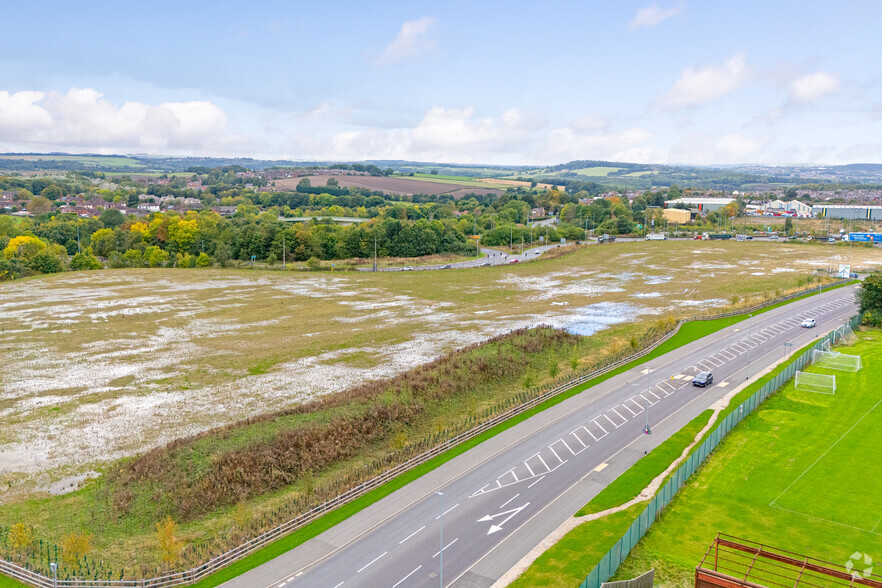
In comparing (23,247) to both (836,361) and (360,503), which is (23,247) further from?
(836,361)

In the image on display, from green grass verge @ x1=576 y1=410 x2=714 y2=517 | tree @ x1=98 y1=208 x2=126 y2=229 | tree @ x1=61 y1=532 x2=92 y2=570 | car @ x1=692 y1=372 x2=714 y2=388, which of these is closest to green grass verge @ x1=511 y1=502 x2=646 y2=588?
green grass verge @ x1=576 y1=410 x2=714 y2=517

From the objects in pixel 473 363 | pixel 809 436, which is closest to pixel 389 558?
pixel 473 363

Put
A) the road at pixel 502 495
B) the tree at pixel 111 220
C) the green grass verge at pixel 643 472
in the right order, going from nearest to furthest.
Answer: the road at pixel 502 495 → the green grass verge at pixel 643 472 → the tree at pixel 111 220

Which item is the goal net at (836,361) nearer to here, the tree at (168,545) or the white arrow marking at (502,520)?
the white arrow marking at (502,520)

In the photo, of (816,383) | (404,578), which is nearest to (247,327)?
(404,578)

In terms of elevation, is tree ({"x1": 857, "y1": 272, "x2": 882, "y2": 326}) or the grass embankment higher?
tree ({"x1": 857, "y1": 272, "x2": 882, "y2": 326})

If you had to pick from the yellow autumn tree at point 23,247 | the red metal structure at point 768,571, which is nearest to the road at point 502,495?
the red metal structure at point 768,571

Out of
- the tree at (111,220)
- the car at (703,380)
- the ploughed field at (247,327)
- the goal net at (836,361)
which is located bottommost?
the ploughed field at (247,327)

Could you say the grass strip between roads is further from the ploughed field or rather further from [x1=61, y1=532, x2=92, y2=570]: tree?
the ploughed field
